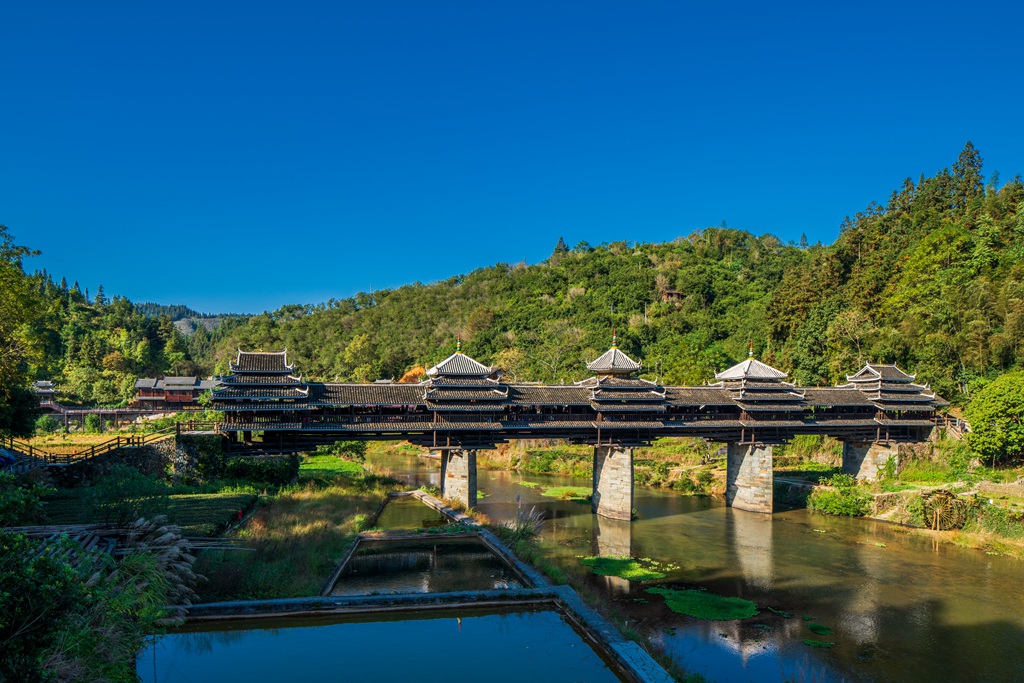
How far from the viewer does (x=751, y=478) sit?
112ft

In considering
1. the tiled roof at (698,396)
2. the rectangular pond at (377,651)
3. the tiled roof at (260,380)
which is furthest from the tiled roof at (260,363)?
the tiled roof at (698,396)

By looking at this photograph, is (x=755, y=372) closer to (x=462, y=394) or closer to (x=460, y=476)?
(x=462, y=394)

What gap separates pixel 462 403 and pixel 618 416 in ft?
29.0

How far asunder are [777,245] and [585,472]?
8136 centimetres

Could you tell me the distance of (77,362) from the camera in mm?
70500

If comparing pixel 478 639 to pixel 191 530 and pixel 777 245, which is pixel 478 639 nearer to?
pixel 191 530

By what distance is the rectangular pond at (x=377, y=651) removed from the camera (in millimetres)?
13336

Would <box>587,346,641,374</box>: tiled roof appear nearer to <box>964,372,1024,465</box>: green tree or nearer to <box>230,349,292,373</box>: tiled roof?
<box>230,349,292,373</box>: tiled roof

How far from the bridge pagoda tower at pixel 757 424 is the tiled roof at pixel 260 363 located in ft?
83.1

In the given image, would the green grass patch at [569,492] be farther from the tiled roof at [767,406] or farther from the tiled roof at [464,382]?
the tiled roof at [464,382]

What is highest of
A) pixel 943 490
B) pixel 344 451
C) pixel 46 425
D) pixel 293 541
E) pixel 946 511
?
pixel 46 425

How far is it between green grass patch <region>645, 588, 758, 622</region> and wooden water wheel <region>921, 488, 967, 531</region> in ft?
49.6

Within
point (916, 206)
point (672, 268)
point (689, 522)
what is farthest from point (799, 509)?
point (672, 268)

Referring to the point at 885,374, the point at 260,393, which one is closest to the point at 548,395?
the point at 260,393
